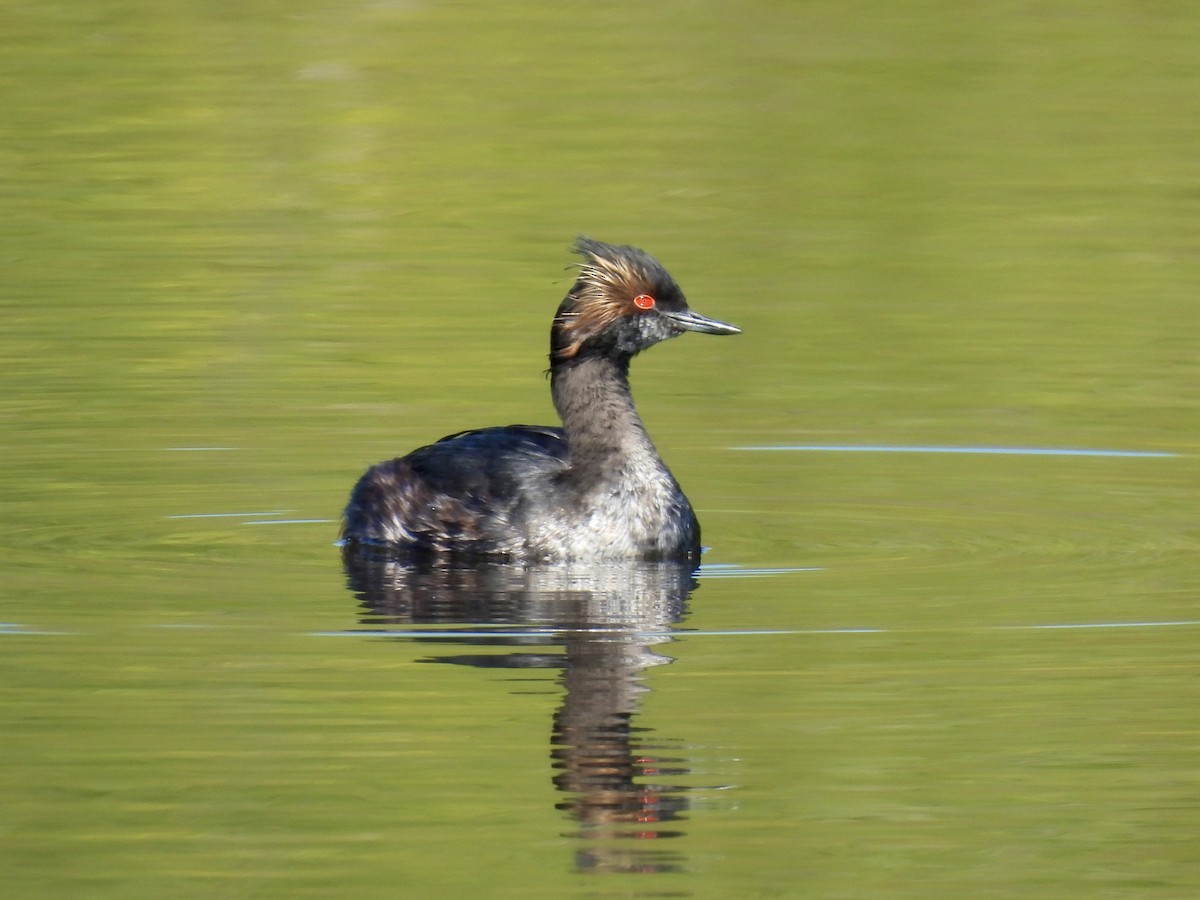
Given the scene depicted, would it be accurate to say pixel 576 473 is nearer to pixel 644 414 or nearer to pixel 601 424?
pixel 601 424

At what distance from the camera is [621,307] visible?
38.6 ft

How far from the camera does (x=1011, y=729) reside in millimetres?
8555

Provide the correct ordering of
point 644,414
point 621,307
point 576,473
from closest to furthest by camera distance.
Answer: point 576,473 → point 621,307 → point 644,414

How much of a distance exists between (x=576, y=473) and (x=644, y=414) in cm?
311

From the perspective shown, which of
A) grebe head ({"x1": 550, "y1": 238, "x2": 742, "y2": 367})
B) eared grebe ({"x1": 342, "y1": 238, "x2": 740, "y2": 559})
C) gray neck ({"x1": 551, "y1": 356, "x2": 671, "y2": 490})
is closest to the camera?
eared grebe ({"x1": 342, "y1": 238, "x2": 740, "y2": 559})

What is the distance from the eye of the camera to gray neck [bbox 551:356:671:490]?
11.6 meters

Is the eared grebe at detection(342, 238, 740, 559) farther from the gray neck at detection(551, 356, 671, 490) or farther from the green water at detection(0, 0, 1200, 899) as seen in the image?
the green water at detection(0, 0, 1200, 899)

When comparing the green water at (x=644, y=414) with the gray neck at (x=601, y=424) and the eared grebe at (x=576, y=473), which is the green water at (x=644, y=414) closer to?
the eared grebe at (x=576, y=473)

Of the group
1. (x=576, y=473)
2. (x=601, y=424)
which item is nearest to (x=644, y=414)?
(x=601, y=424)

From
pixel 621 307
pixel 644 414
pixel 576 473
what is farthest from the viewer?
pixel 644 414

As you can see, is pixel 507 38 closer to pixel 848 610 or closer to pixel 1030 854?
pixel 848 610

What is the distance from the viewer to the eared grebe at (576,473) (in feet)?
37.5

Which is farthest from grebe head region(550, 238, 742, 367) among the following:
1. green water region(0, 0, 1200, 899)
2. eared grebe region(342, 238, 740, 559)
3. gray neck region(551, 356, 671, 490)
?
green water region(0, 0, 1200, 899)

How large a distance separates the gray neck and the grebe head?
0.11m
